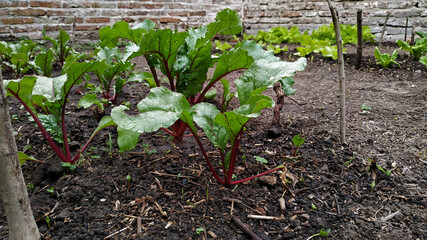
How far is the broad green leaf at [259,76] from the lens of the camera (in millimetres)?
1360

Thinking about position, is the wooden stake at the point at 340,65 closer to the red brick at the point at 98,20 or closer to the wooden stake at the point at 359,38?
the wooden stake at the point at 359,38

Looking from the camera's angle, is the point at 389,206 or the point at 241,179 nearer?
the point at 389,206

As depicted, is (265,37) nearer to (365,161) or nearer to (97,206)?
(365,161)

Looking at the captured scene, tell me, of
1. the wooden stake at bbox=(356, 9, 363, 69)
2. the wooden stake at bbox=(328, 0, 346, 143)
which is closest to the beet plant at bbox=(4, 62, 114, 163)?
the wooden stake at bbox=(328, 0, 346, 143)

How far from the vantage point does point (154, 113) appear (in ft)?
3.83

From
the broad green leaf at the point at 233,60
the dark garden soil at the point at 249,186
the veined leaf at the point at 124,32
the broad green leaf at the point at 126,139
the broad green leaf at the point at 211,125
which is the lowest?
the dark garden soil at the point at 249,186

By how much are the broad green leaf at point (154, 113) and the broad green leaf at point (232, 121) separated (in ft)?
0.57

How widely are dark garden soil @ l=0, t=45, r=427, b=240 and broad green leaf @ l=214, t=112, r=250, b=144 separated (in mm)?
323

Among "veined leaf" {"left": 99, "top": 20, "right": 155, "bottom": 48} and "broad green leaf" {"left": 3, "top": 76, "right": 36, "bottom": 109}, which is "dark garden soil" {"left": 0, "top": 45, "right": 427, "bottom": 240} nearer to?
"broad green leaf" {"left": 3, "top": 76, "right": 36, "bottom": 109}

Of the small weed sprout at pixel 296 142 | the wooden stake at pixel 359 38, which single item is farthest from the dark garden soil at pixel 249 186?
the wooden stake at pixel 359 38

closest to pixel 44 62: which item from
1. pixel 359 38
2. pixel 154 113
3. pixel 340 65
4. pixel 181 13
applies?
pixel 154 113

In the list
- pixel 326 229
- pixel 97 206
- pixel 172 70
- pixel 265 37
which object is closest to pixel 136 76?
pixel 172 70

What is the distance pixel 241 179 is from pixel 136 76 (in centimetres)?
104

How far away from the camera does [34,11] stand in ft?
16.5
